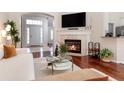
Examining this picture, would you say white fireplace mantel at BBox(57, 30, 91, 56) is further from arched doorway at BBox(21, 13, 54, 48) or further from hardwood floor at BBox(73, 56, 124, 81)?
hardwood floor at BBox(73, 56, 124, 81)

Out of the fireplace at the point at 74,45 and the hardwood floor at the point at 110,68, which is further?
the fireplace at the point at 74,45

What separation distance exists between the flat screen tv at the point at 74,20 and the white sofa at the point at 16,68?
4.47m

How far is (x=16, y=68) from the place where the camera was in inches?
98.6

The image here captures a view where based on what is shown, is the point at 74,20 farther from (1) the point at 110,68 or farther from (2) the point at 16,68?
(2) the point at 16,68

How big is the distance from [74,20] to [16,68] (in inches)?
202

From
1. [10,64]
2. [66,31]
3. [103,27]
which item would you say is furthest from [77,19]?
[10,64]

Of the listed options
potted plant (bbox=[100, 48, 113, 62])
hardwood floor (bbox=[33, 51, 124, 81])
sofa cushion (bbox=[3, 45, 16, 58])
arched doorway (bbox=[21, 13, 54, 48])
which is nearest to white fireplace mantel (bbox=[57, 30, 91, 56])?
arched doorway (bbox=[21, 13, 54, 48])

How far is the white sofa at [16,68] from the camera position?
227 cm

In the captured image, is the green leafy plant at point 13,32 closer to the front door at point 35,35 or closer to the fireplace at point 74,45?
the front door at point 35,35

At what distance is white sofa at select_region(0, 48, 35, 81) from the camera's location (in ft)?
7.46

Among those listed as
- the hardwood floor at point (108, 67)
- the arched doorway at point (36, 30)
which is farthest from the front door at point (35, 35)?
the hardwood floor at point (108, 67)

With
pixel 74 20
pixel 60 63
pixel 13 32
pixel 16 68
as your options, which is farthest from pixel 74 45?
pixel 16 68

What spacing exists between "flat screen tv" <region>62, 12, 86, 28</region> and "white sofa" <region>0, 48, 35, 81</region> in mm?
4470
